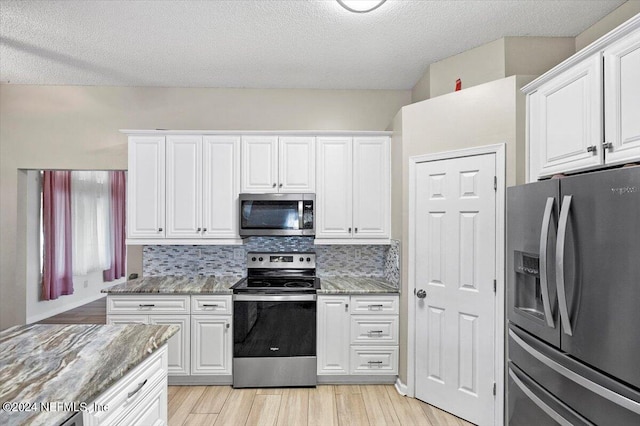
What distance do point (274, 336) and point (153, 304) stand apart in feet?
3.69

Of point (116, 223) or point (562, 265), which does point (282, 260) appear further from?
point (116, 223)

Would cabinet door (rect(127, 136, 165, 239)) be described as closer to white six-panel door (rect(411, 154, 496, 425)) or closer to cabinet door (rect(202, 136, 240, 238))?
cabinet door (rect(202, 136, 240, 238))

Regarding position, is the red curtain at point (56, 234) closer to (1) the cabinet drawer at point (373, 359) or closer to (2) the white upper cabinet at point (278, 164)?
(2) the white upper cabinet at point (278, 164)

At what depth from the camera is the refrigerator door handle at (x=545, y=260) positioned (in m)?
1.59

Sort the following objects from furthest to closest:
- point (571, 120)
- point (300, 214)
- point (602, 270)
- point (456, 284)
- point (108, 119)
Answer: point (108, 119) → point (300, 214) → point (456, 284) → point (571, 120) → point (602, 270)

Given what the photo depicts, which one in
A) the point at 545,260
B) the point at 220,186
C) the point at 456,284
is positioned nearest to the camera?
the point at 545,260

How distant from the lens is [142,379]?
1.52 meters

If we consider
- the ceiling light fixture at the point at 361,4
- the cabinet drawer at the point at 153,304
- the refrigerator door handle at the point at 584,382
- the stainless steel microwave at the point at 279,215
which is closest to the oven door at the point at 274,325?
the cabinet drawer at the point at 153,304

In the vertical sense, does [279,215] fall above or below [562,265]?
above

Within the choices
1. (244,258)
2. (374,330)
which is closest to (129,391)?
(374,330)

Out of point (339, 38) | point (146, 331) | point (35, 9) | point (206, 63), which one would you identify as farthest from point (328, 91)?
point (146, 331)

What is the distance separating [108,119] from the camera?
371cm

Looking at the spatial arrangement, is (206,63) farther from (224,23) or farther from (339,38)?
(339,38)

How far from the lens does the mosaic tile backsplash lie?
3662mm
